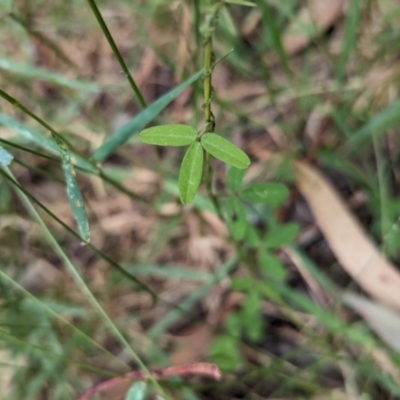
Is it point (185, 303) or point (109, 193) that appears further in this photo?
point (109, 193)

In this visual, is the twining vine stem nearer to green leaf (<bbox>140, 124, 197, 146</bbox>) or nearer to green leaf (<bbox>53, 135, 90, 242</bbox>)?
green leaf (<bbox>140, 124, 197, 146</bbox>)

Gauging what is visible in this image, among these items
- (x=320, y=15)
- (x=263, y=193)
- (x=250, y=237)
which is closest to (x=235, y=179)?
(x=263, y=193)

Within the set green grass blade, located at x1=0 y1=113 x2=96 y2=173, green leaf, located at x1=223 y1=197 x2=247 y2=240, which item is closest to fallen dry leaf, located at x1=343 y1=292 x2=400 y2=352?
green leaf, located at x1=223 y1=197 x2=247 y2=240

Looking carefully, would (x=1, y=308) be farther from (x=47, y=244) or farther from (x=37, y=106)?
(x=37, y=106)

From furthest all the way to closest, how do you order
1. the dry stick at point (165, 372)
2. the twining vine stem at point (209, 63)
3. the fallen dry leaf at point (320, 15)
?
the fallen dry leaf at point (320, 15) → the dry stick at point (165, 372) → the twining vine stem at point (209, 63)

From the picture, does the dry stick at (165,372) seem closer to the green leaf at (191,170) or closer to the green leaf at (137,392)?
the green leaf at (137,392)

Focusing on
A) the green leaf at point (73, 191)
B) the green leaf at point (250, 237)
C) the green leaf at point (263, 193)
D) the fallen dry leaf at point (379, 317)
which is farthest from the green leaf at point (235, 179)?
the fallen dry leaf at point (379, 317)

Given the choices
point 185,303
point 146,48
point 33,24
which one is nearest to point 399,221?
point 185,303

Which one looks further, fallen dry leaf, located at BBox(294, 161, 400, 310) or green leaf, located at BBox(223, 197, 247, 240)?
fallen dry leaf, located at BBox(294, 161, 400, 310)
